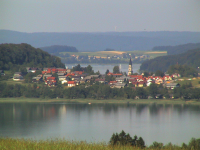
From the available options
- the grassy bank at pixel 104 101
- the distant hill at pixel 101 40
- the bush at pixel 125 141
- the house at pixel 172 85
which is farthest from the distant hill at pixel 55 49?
the bush at pixel 125 141

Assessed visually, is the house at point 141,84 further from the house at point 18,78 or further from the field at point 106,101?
the house at point 18,78

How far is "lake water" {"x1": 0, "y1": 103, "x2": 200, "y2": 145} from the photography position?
1155 cm

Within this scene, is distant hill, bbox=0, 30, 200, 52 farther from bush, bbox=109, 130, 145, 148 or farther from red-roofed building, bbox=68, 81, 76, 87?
bush, bbox=109, 130, 145, 148

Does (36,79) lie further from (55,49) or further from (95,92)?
(55,49)

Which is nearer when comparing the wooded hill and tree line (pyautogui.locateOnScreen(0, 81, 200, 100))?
tree line (pyautogui.locateOnScreen(0, 81, 200, 100))

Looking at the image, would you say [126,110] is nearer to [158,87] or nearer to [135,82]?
[158,87]

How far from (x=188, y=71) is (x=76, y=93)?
9029mm

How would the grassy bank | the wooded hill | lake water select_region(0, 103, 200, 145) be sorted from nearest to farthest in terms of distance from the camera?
1. lake water select_region(0, 103, 200, 145)
2. the grassy bank
3. the wooded hill

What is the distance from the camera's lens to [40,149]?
604cm

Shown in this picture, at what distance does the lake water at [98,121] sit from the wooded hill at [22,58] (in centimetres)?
994

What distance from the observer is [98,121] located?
14156 millimetres

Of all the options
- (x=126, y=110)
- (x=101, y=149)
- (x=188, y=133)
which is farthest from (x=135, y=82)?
(x=101, y=149)

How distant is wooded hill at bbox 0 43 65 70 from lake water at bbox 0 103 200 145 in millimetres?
9938

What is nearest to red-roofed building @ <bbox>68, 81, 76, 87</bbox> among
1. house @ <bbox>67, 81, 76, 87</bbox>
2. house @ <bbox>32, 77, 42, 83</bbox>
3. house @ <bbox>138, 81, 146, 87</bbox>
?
house @ <bbox>67, 81, 76, 87</bbox>
